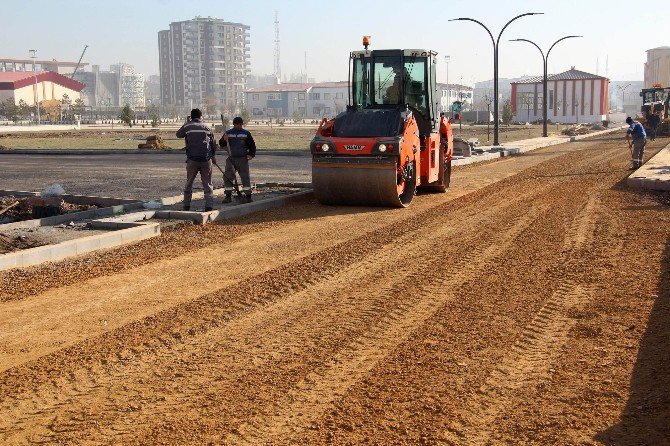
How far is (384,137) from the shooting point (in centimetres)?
1388

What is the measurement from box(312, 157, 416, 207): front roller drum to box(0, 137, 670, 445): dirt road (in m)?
2.50

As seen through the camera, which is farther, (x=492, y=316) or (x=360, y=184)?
(x=360, y=184)

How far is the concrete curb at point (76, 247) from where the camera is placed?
30.0ft

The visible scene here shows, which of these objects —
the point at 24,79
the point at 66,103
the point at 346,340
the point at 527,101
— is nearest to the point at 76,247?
the point at 346,340

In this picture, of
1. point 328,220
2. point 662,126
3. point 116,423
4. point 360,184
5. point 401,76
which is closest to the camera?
point 116,423

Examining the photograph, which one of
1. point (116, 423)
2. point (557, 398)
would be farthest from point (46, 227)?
point (557, 398)

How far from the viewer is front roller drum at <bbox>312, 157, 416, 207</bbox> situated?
13.8 metres

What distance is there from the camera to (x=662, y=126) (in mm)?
44531

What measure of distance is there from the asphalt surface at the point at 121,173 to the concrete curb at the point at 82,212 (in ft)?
5.46

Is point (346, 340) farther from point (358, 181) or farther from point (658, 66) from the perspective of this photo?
point (658, 66)

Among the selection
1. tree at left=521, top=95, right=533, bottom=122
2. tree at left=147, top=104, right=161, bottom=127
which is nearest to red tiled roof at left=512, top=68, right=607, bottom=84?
tree at left=521, top=95, right=533, bottom=122

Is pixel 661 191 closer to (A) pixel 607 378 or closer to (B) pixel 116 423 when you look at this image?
(A) pixel 607 378

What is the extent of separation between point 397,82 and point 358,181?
8.78ft

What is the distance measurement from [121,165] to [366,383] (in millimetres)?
22412
